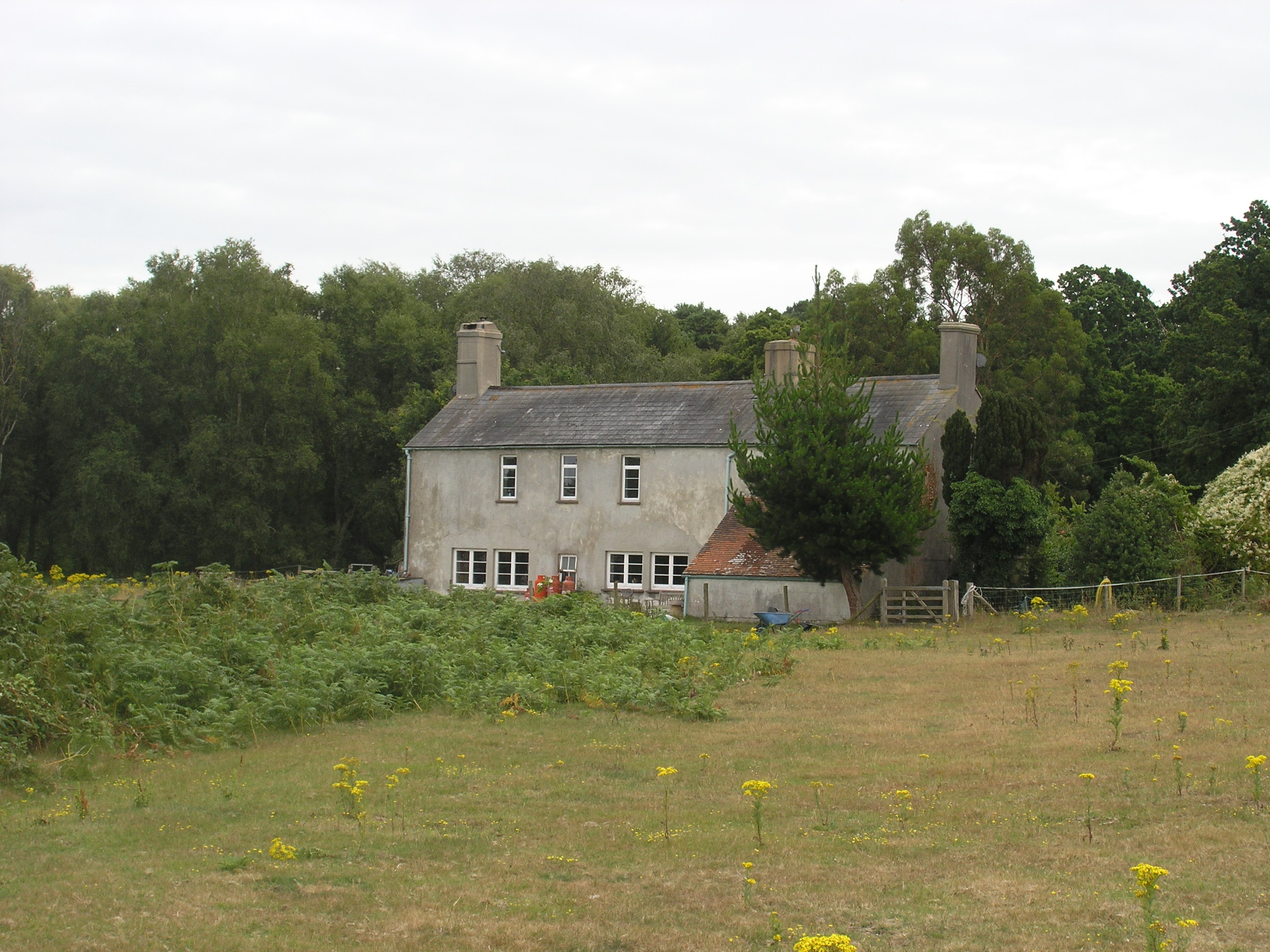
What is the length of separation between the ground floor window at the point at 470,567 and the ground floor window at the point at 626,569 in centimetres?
468

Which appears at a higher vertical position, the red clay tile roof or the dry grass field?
the red clay tile roof

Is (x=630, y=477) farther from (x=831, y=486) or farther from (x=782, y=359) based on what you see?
(x=831, y=486)

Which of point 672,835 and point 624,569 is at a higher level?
point 624,569

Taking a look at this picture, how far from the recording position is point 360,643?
1967 centimetres

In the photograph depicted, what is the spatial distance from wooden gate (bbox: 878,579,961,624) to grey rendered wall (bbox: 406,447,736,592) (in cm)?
678

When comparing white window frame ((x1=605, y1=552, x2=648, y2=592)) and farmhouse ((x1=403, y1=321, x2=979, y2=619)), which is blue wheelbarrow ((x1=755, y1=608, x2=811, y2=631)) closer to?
farmhouse ((x1=403, y1=321, x2=979, y2=619))

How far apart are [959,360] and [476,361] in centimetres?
1753

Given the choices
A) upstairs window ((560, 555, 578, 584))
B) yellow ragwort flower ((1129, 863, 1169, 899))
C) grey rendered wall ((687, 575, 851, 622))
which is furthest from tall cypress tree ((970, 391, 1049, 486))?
yellow ragwort flower ((1129, 863, 1169, 899))

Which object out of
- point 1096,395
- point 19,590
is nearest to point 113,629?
point 19,590

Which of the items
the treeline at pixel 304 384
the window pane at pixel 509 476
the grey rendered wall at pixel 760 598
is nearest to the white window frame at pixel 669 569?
the grey rendered wall at pixel 760 598

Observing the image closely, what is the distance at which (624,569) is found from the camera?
39344 mm

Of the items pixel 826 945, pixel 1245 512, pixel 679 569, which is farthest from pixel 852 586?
pixel 826 945

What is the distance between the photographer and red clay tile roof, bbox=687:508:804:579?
34.5 meters

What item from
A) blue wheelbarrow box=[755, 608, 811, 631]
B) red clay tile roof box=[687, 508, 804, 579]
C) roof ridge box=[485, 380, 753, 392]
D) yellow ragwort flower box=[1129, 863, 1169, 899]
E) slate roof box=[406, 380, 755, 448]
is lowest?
blue wheelbarrow box=[755, 608, 811, 631]
